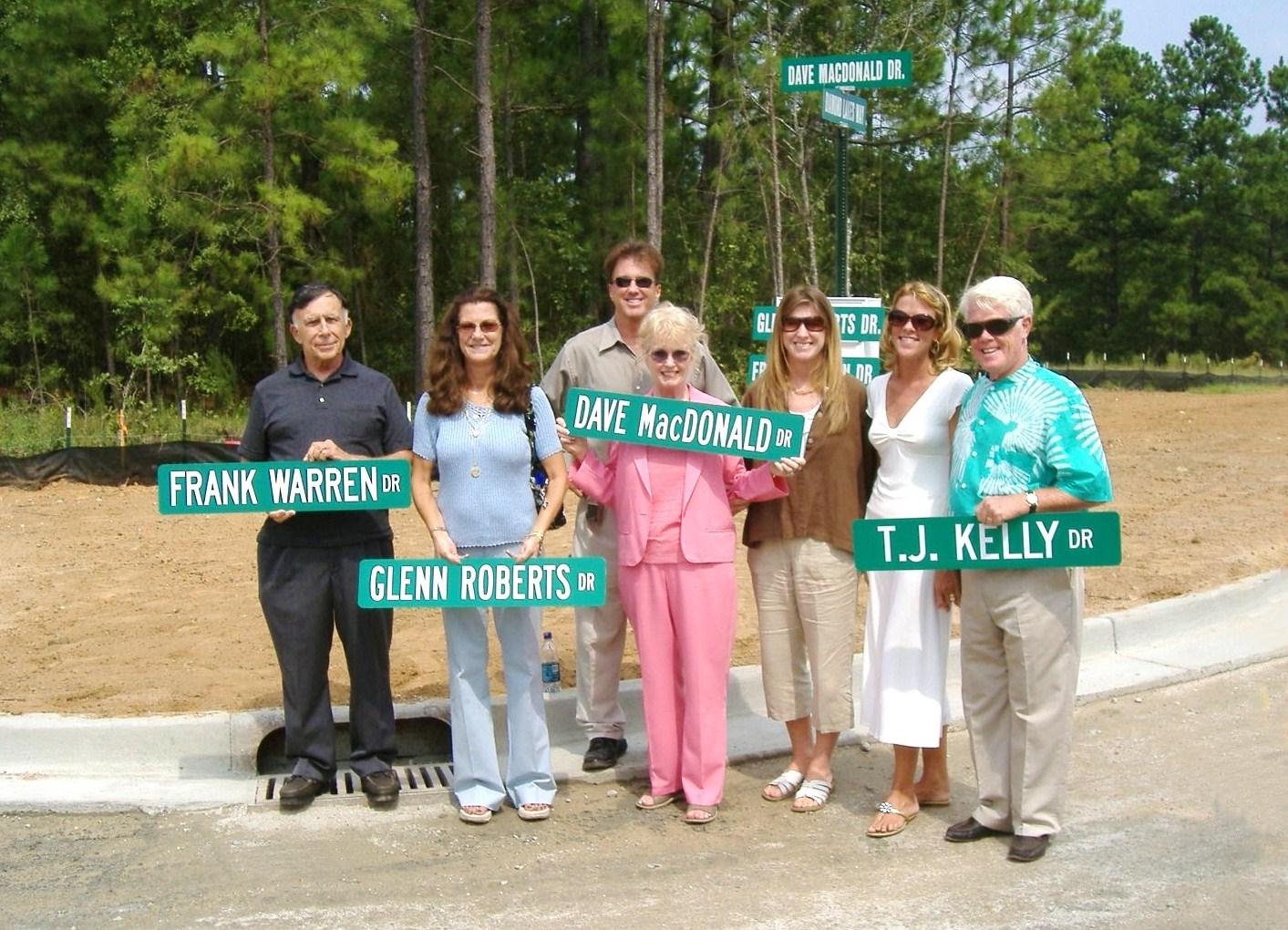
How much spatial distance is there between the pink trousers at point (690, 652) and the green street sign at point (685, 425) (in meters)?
0.48

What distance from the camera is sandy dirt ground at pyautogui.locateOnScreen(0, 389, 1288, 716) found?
6957 mm

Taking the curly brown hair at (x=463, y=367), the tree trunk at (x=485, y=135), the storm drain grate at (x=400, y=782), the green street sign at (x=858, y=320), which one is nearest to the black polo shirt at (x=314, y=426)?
the curly brown hair at (x=463, y=367)

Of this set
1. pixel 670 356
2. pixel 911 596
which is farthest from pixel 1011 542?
pixel 670 356

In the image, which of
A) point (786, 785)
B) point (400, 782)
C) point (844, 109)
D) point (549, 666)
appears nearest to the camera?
point (786, 785)

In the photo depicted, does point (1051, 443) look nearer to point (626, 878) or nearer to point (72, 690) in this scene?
point (626, 878)

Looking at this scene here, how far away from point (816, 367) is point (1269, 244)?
2119 inches

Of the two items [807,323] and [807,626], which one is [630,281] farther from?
[807,626]

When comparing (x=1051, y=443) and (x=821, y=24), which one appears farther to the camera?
(x=821, y=24)

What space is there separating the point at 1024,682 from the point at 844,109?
4465 mm

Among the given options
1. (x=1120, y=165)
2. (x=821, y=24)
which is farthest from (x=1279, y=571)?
(x=1120, y=165)

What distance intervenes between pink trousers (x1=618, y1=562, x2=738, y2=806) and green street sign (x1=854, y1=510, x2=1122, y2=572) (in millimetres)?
783

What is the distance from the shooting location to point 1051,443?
4.64m

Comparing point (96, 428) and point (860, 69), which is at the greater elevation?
point (860, 69)

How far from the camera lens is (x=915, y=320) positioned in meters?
5.04
